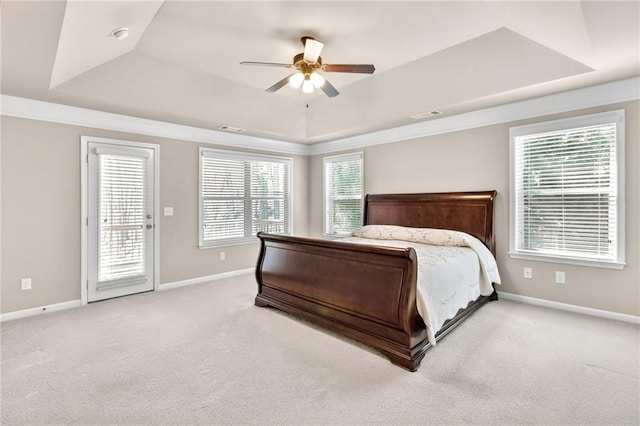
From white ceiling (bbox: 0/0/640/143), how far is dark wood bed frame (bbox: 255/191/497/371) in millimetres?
1428

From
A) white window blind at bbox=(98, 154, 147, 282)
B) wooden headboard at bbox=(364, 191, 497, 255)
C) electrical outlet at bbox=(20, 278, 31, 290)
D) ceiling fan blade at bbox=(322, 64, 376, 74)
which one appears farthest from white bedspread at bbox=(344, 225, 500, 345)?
electrical outlet at bbox=(20, 278, 31, 290)

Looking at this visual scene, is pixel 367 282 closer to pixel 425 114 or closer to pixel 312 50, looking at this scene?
pixel 312 50

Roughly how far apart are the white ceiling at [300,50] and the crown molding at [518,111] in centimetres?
16

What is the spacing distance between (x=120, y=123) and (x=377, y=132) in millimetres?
3668

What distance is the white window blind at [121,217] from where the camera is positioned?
3.99 m

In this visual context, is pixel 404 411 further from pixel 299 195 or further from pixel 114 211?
pixel 299 195

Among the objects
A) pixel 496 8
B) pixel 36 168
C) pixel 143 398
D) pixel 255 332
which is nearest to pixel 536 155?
pixel 496 8

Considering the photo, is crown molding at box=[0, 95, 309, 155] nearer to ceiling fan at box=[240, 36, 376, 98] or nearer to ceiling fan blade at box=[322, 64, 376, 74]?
ceiling fan at box=[240, 36, 376, 98]

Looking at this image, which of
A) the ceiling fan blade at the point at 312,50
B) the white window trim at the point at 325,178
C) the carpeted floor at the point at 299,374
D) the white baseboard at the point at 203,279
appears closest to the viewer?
the carpeted floor at the point at 299,374

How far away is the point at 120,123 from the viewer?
4121mm

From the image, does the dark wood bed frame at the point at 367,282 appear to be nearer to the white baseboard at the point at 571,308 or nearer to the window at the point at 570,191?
the white baseboard at the point at 571,308

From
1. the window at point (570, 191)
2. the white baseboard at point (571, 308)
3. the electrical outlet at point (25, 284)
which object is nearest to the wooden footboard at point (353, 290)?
the white baseboard at point (571, 308)

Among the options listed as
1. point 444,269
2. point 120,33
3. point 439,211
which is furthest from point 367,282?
point 120,33

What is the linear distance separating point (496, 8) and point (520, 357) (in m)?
2.74
